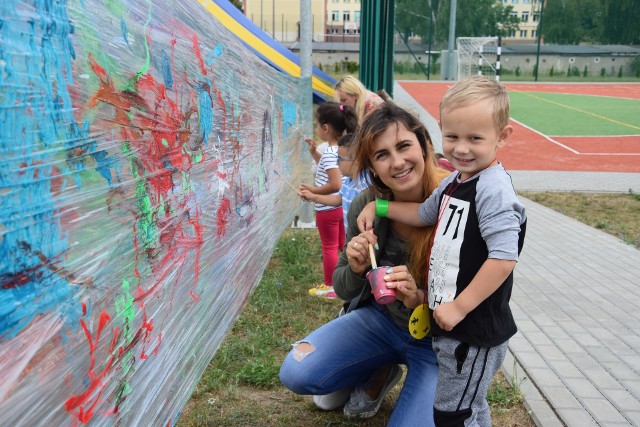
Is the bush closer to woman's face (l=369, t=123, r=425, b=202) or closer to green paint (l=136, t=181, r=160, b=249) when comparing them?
woman's face (l=369, t=123, r=425, b=202)

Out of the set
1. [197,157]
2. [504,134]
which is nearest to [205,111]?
[197,157]

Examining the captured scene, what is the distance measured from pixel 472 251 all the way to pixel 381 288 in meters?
0.34

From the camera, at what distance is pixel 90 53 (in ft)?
5.29

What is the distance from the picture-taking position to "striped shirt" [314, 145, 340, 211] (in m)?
4.55

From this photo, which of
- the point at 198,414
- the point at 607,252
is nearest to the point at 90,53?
the point at 198,414

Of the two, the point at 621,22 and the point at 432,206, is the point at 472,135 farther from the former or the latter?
the point at 621,22

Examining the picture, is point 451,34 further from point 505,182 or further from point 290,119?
point 505,182

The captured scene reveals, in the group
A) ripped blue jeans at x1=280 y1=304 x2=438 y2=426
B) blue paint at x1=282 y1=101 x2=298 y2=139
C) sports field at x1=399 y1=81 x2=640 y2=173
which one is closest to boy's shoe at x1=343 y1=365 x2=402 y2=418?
ripped blue jeans at x1=280 y1=304 x2=438 y2=426

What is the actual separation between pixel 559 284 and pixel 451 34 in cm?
3029

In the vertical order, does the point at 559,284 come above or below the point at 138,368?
below

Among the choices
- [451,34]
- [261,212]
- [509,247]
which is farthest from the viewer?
[451,34]

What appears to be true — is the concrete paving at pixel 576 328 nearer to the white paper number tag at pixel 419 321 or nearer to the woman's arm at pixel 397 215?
the woman's arm at pixel 397 215

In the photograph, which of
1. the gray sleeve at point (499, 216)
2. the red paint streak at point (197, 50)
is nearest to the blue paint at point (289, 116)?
the red paint streak at point (197, 50)

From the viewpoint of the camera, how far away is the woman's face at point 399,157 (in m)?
2.48
